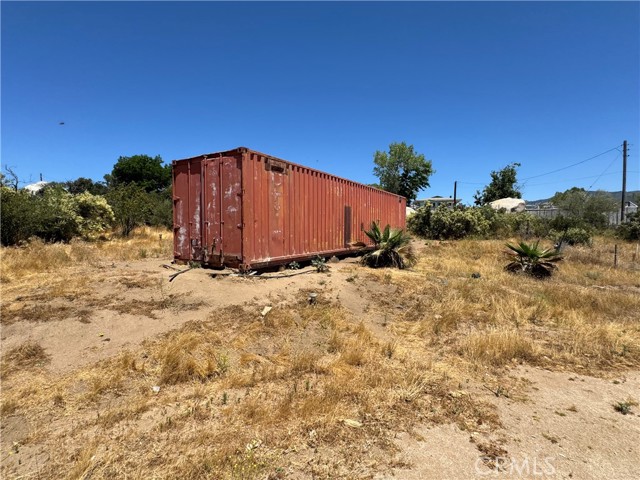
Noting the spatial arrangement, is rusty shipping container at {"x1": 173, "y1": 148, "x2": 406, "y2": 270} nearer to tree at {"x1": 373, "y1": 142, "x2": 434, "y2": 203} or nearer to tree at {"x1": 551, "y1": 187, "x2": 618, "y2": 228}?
tree at {"x1": 551, "y1": 187, "x2": 618, "y2": 228}

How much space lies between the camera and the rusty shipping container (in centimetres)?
785

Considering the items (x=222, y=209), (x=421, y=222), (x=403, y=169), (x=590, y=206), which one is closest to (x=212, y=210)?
(x=222, y=209)

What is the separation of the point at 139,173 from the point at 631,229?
5072cm

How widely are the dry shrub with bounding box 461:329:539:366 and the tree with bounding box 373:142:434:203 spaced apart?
41.4 metres

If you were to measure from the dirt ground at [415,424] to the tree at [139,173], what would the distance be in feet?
142

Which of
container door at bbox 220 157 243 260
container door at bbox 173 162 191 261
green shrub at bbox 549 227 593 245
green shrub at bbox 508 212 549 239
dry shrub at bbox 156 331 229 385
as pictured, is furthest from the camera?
green shrub at bbox 508 212 549 239

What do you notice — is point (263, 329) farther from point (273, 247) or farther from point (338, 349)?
point (273, 247)

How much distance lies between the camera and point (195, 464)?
2.41 meters

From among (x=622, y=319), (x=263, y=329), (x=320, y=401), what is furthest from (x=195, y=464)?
(x=622, y=319)

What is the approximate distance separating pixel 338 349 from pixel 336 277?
13.2ft

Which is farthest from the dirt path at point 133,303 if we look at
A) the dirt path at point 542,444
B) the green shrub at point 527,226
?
the green shrub at point 527,226

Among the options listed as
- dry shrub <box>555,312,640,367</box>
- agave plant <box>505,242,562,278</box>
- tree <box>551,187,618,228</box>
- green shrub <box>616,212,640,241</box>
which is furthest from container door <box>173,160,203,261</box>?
tree <box>551,187,618,228</box>

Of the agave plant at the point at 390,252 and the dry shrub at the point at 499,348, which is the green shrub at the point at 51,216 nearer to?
the agave plant at the point at 390,252

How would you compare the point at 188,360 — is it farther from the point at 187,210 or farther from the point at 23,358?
the point at 187,210
